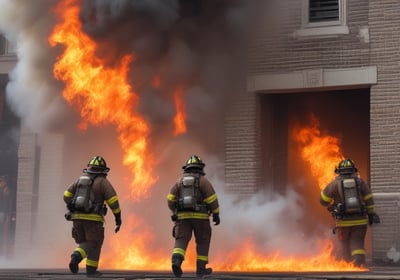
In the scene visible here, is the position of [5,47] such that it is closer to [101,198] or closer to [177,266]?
[101,198]

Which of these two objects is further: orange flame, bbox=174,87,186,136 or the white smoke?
orange flame, bbox=174,87,186,136

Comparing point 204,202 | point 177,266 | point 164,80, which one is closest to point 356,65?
point 164,80

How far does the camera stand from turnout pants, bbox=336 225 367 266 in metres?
12.6

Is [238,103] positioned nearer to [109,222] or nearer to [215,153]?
[215,153]

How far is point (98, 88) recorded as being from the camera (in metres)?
14.8

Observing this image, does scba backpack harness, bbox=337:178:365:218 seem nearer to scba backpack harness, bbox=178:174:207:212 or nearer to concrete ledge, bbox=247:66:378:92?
scba backpack harness, bbox=178:174:207:212

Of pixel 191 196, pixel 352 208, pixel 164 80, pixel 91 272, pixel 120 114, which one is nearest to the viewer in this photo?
pixel 191 196

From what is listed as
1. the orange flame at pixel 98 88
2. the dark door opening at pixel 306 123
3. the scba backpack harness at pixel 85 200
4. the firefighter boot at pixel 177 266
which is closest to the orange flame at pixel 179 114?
the orange flame at pixel 98 88

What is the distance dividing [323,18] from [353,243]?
4539 mm

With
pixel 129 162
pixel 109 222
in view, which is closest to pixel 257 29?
pixel 129 162

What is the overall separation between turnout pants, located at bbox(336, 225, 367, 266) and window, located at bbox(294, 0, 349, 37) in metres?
3.98

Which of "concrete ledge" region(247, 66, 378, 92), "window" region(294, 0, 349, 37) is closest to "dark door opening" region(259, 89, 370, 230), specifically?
"concrete ledge" region(247, 66, 378, 92)

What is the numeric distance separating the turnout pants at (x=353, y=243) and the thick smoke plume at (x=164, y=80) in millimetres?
2088

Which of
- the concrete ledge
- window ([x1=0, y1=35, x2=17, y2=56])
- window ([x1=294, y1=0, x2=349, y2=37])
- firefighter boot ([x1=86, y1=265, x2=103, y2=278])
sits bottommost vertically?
firefighter boot ([x1=86, y1=265, x2=103, y2=278])
